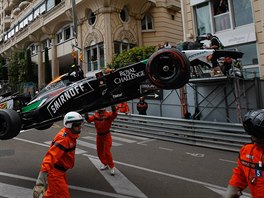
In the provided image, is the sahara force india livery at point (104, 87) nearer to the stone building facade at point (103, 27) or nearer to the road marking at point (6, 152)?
the road marking at point (6, 152)

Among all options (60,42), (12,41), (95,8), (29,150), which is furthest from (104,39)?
(12,41)

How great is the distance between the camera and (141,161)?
749 centimetres

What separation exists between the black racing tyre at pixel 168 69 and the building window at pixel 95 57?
17.3 m

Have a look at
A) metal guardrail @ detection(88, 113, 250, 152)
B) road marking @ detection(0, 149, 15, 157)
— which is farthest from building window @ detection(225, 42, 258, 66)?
road marking @ detection(0, 149, 15, 157)

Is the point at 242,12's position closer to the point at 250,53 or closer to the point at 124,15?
the point at 250,53

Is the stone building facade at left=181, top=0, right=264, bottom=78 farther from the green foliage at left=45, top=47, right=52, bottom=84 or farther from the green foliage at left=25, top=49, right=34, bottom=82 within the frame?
the green foliage at left=25, top=49, right=34, bottom=82

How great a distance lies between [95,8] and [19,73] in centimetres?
1674

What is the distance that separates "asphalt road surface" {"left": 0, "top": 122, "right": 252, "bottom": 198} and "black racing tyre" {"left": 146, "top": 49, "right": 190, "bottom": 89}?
2164 mm

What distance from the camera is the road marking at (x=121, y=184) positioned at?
5.02m

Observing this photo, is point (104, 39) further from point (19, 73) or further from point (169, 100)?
point (19, 73)

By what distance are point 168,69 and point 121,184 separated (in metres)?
2.68

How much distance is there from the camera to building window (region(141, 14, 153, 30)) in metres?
24.2

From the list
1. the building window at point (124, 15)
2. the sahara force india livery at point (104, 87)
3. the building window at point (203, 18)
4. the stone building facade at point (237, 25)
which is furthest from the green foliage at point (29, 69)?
the sahara force india livery at point (104, 87)

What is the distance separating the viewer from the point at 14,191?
4.99 m
